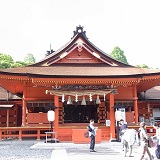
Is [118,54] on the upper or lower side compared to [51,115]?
upper

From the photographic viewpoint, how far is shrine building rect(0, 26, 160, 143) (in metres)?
17.7

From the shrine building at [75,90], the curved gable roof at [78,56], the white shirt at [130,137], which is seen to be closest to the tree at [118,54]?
the shrine building at [75,90]

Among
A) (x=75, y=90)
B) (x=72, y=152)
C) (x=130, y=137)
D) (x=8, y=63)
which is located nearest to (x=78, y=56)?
(x=75, y=90)

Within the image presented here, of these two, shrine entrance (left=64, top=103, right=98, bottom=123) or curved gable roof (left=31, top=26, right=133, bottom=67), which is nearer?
curved gable roof (left=31, top=26, right=133, bottom=67)

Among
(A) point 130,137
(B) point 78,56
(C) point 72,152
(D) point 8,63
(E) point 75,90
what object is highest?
(D) point 8,63

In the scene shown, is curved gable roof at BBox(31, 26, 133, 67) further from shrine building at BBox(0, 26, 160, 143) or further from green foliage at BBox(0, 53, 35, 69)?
green foliage at BBox(0, 53, 35, 69)

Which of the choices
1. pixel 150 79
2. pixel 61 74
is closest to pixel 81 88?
pixel 61 74

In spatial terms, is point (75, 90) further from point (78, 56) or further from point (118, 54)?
point (118, 54)

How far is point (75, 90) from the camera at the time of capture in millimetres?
18281

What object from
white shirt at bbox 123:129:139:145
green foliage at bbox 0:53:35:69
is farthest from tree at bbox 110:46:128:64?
white shirt at bbox 123:129:139:145

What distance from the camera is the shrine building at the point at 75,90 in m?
17.7

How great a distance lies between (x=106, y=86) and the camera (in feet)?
60.7

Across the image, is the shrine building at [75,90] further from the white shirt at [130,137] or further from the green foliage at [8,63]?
the green foliage at [8,63]

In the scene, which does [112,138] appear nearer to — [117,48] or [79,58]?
[79,58]
